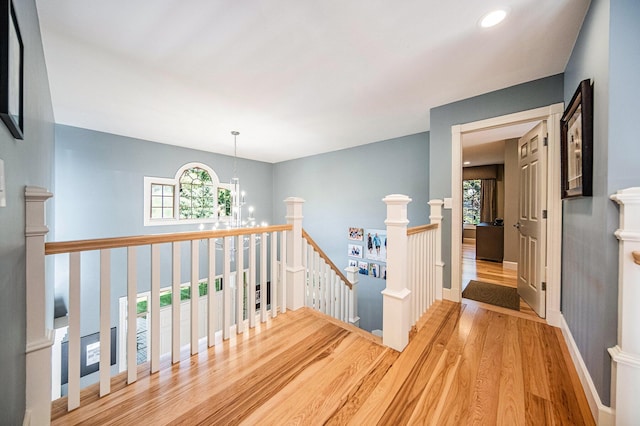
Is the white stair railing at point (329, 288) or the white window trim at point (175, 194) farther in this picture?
the white window trim at point (175, 194)

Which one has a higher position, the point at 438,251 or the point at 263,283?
the point at 438,251

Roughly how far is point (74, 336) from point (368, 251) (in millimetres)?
4092

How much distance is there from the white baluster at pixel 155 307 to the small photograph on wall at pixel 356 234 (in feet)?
12.3

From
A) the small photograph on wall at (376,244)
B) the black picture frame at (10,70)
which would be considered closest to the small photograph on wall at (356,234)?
the small photograph on wall at (376,244)

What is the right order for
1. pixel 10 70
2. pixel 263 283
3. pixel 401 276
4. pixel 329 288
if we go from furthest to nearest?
pixel 329 288 < pixel 263 283 < pixel 401 276 < pixel 10 70

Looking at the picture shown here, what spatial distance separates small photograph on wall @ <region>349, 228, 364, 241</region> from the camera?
190 inches

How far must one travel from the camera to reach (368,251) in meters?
4.69

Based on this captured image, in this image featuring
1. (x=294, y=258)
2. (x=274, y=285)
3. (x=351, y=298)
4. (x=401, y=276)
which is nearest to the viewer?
(x=401, y=276)

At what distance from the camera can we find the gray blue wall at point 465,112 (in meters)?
2.26

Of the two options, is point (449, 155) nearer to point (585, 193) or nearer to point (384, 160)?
point (585, 193)

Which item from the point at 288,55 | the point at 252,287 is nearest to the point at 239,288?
the point at 252,287

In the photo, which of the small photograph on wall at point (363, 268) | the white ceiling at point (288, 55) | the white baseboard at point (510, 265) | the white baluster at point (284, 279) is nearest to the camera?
the white ceiling at point (288, 55)

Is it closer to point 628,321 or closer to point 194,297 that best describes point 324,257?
point 194,297

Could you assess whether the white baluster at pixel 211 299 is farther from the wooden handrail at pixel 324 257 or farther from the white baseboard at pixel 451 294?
the white baseboard at pixel 451 294
